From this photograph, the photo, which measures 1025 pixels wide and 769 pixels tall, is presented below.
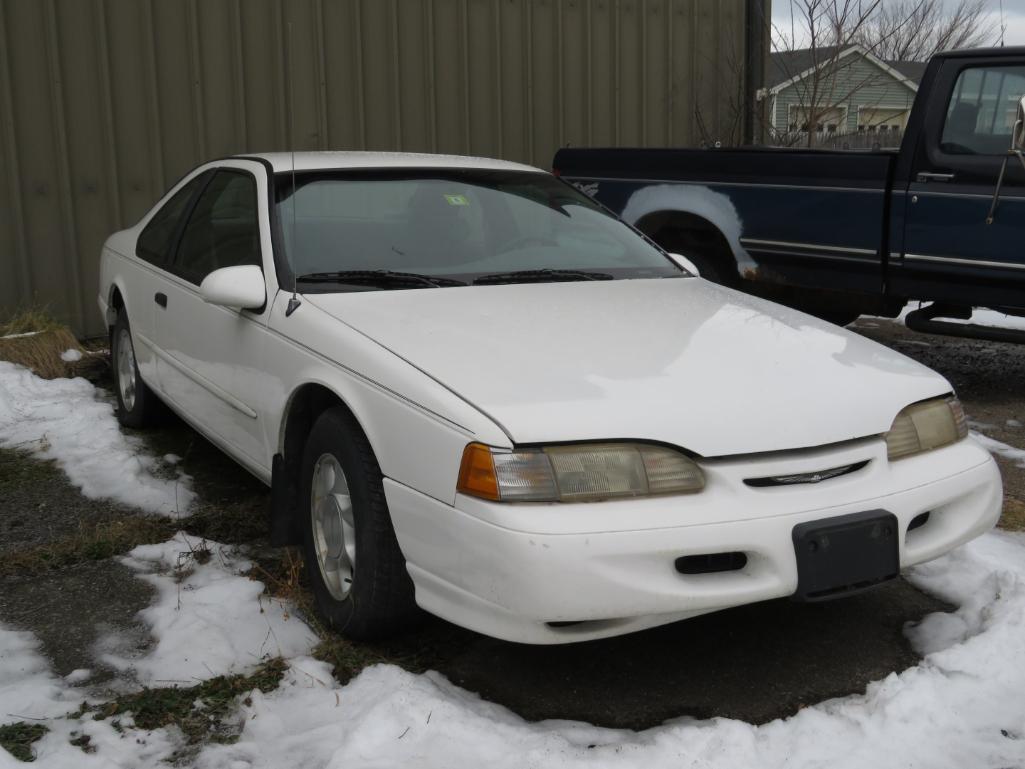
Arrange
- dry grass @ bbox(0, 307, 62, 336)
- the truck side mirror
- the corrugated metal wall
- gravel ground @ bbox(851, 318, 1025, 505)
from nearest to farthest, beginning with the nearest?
the truck side mirror, gravel ground @ bbox(851, 318, 1025, 505), dry grass @ bbox(0, 307, 62, 336), the corrugated metal wall

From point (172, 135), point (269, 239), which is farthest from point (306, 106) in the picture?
point (269, 239)

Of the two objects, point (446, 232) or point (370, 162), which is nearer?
point (446, 232)

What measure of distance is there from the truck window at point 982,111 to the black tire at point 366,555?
4475 millimetres

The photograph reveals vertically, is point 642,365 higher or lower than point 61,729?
higher

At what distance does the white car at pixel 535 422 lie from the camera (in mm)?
2756

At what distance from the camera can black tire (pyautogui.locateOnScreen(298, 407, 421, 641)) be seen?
3.13 m

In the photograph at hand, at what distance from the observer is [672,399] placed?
2.92m

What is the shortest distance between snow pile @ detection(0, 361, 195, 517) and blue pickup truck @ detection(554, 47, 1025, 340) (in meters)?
3.62

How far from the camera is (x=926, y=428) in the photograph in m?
3.25

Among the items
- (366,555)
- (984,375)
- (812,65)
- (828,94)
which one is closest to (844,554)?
(366,555)

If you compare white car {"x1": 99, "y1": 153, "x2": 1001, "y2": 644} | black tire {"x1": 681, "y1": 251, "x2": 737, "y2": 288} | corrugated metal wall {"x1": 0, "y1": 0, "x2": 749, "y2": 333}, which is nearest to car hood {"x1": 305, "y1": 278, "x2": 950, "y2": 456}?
white car {"x1": 99, "y1": 153, "x2": 1001, "y2": 644}

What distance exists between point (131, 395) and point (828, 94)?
11.2m

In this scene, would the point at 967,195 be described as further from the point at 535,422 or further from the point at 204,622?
the point at 204,622

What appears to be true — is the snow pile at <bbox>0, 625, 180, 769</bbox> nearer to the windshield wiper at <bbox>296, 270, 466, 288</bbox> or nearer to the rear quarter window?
the windshield wiper at <bbox>296, 270, 466, 288</bbox>
